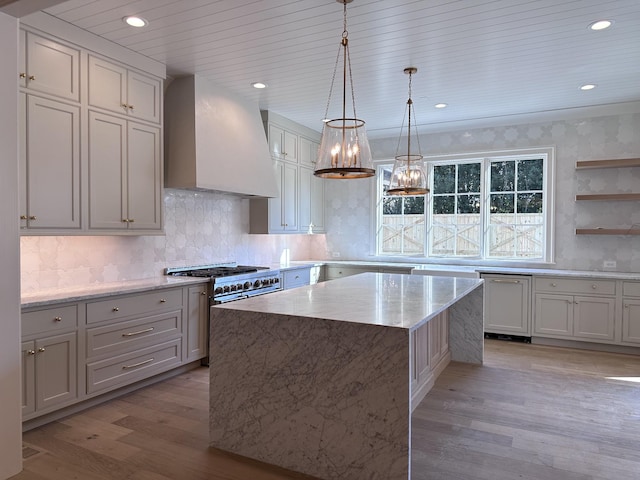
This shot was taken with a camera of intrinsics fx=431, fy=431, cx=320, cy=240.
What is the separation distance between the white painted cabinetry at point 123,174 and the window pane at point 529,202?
4.38m

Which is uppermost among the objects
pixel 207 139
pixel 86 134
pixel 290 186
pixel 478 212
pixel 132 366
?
pixel 207 139

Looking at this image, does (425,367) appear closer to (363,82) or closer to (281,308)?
(281,308)

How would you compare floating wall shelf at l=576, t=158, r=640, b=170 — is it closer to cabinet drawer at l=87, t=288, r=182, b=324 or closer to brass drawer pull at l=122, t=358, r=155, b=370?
cabinet drawer at l=87, t=288, r=182, b=324

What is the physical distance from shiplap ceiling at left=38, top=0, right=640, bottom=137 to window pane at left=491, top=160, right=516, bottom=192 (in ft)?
3.21

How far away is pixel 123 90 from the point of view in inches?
135

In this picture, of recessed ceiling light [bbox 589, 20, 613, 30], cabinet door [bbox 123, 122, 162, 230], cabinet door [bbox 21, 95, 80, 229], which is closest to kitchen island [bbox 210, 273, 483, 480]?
cabinet door [bbox 21, 95, 80, 229]

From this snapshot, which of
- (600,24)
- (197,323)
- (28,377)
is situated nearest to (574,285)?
(600,24)

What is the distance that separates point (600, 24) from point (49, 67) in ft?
12.4

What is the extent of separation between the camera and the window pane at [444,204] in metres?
5.96

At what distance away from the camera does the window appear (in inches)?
216

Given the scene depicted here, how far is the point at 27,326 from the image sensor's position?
2633 mm

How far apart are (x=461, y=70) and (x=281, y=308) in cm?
276

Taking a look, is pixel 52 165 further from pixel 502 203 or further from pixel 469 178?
pixel 502 203

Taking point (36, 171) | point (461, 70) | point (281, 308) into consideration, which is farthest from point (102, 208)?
point (461, 70)
